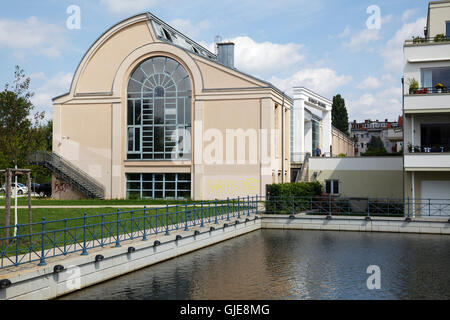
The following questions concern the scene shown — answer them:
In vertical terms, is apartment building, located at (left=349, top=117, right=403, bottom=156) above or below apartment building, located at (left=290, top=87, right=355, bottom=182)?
above

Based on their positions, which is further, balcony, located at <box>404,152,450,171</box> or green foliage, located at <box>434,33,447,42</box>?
green foliage, located at <box>434,33,447,42</box>

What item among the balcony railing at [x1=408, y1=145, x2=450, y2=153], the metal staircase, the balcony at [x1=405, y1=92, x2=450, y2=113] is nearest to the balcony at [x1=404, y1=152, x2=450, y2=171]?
the balcony railing at [x1=408, y1=145, x2=450, y2=153]

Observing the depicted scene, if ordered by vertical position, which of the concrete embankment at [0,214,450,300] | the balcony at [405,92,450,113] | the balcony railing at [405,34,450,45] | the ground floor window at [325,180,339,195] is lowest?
the concrete embankment at [0,214,450,300]

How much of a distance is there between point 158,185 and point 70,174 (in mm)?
6628

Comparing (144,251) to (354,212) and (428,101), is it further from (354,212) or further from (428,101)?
(428,101)

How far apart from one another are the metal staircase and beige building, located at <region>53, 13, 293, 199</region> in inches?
9.3

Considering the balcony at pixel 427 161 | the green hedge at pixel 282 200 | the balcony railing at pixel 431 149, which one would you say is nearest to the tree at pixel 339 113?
the balcony railing at pixel 431 149

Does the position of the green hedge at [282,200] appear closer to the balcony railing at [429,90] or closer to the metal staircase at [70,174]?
the balcony railing at [429,90]

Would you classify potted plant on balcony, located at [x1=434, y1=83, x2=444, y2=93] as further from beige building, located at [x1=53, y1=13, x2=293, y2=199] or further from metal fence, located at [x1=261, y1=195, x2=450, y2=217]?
beige building, located at [x1=53, y1=13, x2=293, y2=199]

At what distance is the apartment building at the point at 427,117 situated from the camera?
1060 inches

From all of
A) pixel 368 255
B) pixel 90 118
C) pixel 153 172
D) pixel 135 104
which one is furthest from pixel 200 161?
pixel 368 255

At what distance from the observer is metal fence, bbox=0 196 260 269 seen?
12055 mm

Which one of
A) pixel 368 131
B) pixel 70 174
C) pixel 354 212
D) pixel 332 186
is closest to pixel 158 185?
pixel 70 174
